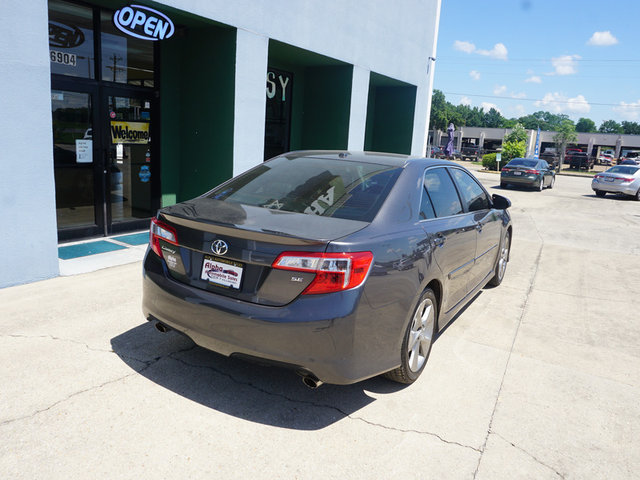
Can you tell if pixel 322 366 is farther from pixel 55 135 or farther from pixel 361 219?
pixel 55 135

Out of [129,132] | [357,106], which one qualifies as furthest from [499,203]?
[357,106]

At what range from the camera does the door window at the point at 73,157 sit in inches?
279

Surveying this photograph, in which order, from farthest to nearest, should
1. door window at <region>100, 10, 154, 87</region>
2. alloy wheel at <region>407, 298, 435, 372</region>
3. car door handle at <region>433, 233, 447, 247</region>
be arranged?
1. door window at <region>100, 10, 154, 87</region>
2. car door handle at <region>433, 233, 447, 247</region>
3. alloy wheel at <region>407, 298, 435, 372</region>

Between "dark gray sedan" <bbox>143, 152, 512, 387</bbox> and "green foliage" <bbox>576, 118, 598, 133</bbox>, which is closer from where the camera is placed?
"dark gray sedan" <bbox>143, 152, 512, 387</bbox>

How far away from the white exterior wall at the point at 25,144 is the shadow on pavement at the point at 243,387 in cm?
213

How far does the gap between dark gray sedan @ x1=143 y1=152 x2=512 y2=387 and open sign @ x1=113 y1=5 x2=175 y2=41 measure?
3.70 m

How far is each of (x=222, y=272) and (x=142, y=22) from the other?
16.7ft

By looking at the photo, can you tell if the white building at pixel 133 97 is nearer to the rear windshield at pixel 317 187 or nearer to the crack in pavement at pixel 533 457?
the rear windshield at pixel 317 187

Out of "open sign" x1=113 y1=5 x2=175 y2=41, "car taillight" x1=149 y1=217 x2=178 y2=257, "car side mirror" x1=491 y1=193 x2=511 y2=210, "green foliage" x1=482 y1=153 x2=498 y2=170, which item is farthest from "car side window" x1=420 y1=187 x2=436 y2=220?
"green foliage" x1=482 y1=153 x2=498 y2=170

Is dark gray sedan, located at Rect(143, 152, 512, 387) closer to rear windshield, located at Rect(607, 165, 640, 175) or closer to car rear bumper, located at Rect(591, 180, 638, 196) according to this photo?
car rear bumper, located at Rect(591, 180, 638, 196)

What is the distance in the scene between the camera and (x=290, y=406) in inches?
128

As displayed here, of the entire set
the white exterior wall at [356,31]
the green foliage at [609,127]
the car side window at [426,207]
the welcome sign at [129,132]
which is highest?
the green foliage at [609,127]

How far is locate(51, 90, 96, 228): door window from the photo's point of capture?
7.09 meters

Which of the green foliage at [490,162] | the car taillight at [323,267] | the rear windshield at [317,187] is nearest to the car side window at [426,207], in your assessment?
the rear windshield at [317,187]
